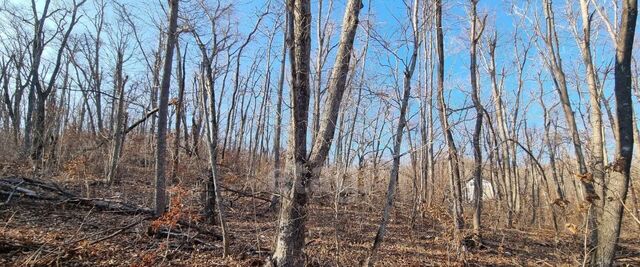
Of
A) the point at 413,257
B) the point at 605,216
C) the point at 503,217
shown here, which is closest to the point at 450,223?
the point at 413,257

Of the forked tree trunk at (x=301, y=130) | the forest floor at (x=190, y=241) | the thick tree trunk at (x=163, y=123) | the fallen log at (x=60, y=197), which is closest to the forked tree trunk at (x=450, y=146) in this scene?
the forest floor at (x=190, y=241)

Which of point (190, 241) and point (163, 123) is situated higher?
point (163, 123)

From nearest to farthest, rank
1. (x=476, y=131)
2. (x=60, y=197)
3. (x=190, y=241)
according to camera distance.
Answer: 1. (x=190, y=241)
2. (x=60, y=197)
3. (x=476, y=131)

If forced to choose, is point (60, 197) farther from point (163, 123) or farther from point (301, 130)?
point (301, 130)

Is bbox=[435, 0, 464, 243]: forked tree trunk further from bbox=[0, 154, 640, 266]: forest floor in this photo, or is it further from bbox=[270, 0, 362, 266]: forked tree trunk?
bbox=[270, 0, 362, 266]: forked tree trunk

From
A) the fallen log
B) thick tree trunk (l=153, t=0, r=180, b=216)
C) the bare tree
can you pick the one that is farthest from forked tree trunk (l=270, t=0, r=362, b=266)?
the bare tree

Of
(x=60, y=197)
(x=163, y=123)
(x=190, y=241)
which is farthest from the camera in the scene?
(x=60, y=197)

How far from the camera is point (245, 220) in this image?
8.32 m

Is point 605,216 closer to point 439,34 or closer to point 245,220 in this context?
point 439,34

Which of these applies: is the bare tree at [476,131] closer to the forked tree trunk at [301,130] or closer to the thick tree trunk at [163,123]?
the forked tree trunk at [301,130]

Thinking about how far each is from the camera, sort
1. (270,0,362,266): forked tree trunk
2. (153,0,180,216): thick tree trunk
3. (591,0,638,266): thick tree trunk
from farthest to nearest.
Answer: (153,0,180,216): thick tree trunk
(591,0,638,266): thick tree trunk
(270,0,362,266): forked tree trunk

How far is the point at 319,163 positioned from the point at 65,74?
20501mm

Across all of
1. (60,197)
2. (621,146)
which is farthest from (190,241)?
(621,146)

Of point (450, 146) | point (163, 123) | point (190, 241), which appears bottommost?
point (190, 241)
